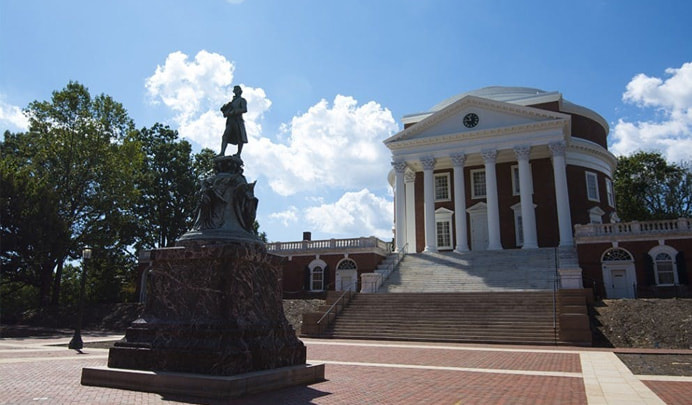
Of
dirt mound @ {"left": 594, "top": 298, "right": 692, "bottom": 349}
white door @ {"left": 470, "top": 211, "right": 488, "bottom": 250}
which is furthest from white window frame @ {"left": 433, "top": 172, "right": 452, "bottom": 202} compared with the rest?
dirt mound @ {"left": 594, "top": 298, "right": 692, "bottom": 349}

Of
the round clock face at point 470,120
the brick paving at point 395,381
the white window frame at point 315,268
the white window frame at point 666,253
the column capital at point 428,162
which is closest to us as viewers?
the brick paving at point 395,381

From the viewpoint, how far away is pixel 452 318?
22.8 m

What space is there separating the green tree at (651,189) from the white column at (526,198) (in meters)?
21.4

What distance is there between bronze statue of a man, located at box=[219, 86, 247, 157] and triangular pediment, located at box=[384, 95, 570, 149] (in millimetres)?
29704

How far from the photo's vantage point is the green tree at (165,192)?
46.0 m

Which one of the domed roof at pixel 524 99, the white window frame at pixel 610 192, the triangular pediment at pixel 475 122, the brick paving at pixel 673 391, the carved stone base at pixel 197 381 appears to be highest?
the domed roof at pixel 524 99

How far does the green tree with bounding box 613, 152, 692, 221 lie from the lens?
51219mm

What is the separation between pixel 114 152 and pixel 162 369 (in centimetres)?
3390

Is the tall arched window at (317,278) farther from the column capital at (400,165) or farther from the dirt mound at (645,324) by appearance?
the dirt mound at (645,324)

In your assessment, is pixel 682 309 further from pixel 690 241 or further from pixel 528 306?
pixel 690 241

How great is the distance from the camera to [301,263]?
3678 centimetres

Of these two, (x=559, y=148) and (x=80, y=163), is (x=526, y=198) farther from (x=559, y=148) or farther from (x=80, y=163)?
(x=80, y=163)

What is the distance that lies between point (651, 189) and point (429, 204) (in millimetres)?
29060

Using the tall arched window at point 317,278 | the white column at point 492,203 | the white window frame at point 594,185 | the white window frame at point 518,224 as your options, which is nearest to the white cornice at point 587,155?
the white window frame at point 594,185
